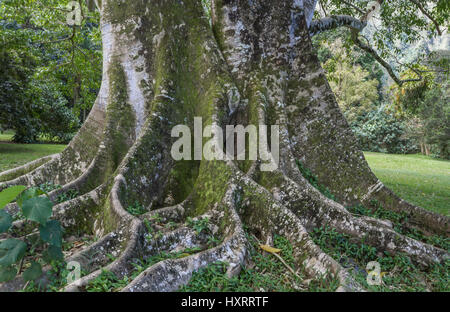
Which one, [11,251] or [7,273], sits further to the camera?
[7,273]

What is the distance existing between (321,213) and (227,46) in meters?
3.02

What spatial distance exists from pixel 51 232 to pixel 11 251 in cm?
28

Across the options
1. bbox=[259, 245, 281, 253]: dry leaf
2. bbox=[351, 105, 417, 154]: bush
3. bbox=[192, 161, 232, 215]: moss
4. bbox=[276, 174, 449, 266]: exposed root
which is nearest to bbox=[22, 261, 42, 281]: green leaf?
bbox=[192, 161, 232, 215]: moss

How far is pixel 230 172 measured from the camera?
4000mm

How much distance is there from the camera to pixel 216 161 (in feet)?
13.7

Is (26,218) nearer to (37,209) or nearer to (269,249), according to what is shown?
(37,209)

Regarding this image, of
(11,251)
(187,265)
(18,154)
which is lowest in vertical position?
(187,265)

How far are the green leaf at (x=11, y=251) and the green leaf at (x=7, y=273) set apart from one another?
14 centimetres

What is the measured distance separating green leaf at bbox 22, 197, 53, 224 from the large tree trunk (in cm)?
71

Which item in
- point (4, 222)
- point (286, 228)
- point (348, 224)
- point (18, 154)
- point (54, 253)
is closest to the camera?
point (4, 222)

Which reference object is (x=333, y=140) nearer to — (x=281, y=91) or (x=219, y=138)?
(x=281, y=91)

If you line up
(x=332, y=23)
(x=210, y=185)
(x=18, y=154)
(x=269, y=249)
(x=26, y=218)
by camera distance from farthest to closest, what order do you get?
(x=18, y=154)
(x=332, y=23)
(x=210, y=185)
(x=269, y=249)
(x=26, y=218)

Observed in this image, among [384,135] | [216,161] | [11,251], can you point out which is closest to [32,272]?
[11,251]

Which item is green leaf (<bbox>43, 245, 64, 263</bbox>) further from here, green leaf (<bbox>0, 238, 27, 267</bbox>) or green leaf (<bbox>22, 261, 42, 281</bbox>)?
green leaf (<bbox>0, 238, 27, 267</bbox>)
